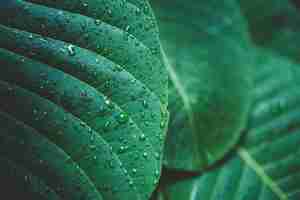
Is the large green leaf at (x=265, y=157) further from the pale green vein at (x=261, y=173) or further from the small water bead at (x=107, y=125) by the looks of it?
the small water bead at (x=107, y=125)

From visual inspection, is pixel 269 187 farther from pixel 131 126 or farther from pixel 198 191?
pixel 131 126

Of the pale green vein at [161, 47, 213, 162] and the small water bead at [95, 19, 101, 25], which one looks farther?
the pale green vein at [161, 47, 213, 162]

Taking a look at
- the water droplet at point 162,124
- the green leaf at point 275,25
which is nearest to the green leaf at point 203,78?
the water droplet at point 162,124

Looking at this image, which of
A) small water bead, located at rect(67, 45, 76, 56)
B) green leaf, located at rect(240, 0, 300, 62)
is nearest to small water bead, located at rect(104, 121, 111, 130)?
small water bead, located at rect(67, 45, 76, 56)

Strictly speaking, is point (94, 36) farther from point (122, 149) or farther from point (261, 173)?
point (261, 173)

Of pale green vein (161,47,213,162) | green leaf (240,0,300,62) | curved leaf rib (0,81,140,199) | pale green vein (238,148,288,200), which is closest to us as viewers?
curved leaf rib (0,81,140,199)

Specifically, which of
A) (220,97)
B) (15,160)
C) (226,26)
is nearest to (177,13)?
(226,26)

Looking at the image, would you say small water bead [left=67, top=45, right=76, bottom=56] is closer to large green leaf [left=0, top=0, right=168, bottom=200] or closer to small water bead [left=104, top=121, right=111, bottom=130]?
Result: large green leaf [left=0, top=0, right=168, bottom=200]
